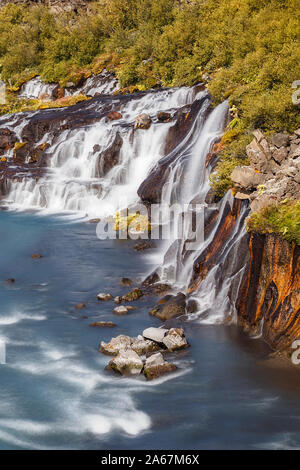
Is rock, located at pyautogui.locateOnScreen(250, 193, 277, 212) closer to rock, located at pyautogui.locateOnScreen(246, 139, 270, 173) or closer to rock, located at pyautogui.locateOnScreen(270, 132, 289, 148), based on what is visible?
rock, located at pyautogui.locateOnScreen(246, 139, 270, 173)

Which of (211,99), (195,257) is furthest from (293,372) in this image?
(211,99)

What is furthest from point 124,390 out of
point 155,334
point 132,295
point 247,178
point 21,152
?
point 21,152

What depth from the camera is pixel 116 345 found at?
1230 cm

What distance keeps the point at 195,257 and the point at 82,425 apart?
7705mm

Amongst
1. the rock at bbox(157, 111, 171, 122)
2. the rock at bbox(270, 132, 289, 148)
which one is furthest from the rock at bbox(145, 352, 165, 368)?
the rock at bbox(157, 111, 171, 122)

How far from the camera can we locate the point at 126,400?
411 inches

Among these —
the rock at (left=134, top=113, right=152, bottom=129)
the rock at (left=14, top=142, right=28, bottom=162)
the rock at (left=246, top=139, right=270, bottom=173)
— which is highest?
the rock at (left=134, top=113, right=152, bottom=129)

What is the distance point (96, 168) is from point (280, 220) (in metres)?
19.8

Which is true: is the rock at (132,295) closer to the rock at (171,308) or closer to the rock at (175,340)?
the rock at (171,308)

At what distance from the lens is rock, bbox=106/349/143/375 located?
37.2ft

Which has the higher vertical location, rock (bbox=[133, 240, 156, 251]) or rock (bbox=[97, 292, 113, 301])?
rock (bbox=[133, 240, 156, 251])

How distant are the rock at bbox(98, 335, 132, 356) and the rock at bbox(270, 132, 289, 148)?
7376 millimetres

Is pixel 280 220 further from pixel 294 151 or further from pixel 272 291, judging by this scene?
pixel 294 151

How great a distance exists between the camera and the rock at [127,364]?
446 inches
